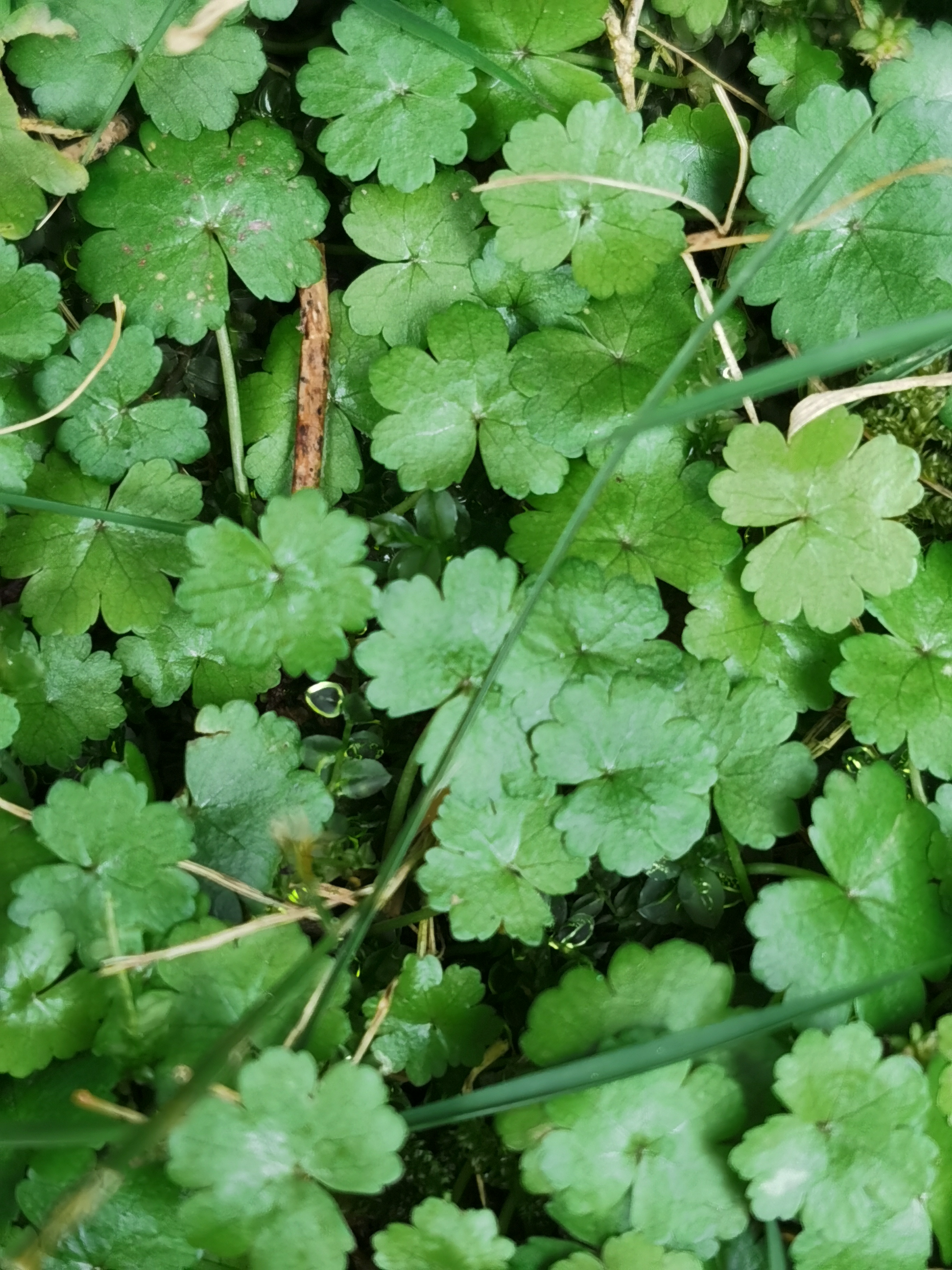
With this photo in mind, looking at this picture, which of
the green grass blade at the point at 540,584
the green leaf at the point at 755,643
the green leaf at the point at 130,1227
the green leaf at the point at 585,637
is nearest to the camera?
the green grass blade at the point at 540,584

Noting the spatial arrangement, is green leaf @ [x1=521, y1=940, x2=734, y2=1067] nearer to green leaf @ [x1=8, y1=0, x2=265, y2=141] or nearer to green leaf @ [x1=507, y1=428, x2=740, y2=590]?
green leaf @ [x1=507, y1=428, x2=740, y2=590]

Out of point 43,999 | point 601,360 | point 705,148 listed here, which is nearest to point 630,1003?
point 43,999

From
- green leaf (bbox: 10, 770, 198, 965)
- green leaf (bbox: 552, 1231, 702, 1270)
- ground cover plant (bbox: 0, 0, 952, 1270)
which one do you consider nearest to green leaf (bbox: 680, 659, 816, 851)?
ground cover plant (bbox: 0, 0, 952, 1270)

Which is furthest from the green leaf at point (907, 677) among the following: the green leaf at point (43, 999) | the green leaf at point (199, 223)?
the green leaf at point (43, 999)

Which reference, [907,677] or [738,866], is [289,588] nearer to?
[738,866]

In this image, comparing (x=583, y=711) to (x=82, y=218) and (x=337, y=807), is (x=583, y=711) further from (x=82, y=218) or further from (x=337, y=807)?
(x=82, y=218)

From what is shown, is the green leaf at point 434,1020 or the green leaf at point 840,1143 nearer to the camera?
the green leaf at point 840,1143

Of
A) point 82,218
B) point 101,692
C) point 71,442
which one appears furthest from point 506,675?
point 82,218

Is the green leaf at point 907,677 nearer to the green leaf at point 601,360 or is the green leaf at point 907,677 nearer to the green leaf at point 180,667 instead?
the green leaf at point 601,360
